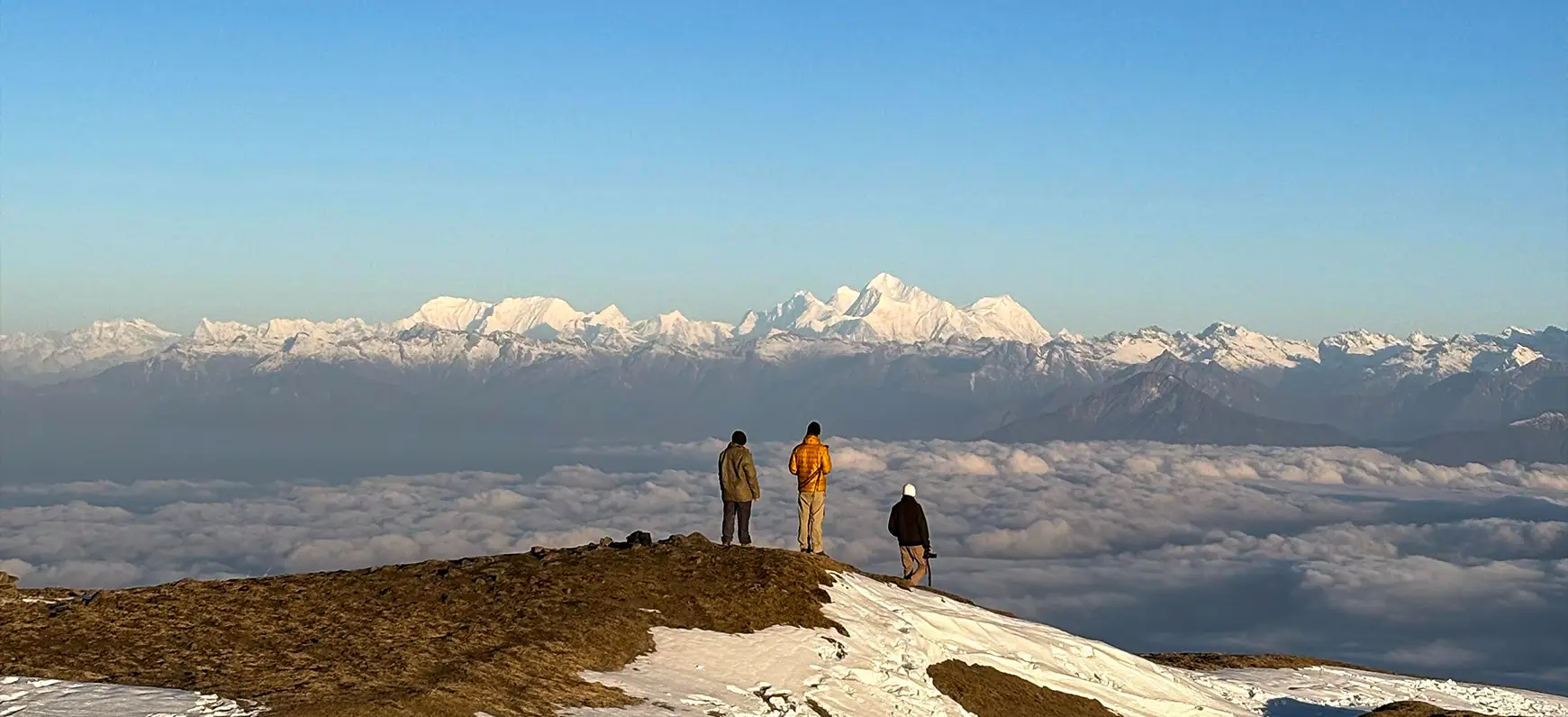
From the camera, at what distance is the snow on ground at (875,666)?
998 inches

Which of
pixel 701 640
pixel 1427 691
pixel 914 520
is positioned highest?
pixel 914 520

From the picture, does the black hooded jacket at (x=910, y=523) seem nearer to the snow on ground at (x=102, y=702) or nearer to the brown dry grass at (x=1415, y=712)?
the brown dry grass at (x=1415, y=712)

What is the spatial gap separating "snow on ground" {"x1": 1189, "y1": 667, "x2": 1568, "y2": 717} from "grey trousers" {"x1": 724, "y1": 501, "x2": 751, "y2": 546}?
14.4m

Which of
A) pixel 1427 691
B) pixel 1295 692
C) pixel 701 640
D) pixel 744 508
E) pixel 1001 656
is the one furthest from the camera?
pixel 1427 691

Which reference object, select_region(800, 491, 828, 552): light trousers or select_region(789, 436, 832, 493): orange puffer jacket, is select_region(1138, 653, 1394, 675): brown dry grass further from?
select_region(789, 436, 832, 493): orange puffer jacket

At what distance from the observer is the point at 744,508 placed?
3444cm

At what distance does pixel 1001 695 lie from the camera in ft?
96.9

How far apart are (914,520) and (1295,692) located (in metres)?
13.6

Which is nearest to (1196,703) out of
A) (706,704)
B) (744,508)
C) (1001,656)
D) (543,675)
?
(1001,656)

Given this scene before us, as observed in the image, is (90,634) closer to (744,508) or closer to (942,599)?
(744,508)

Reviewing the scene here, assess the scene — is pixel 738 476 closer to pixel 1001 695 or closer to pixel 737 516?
pixel 737 516

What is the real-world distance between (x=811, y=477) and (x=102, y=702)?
56.7 ft

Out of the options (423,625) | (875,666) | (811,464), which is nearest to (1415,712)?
(875,666)

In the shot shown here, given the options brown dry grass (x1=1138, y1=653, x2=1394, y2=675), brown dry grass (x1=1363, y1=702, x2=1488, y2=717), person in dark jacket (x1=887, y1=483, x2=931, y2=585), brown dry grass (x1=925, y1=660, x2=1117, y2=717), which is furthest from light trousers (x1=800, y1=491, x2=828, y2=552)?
brown dry grass (x1=1138, y1=653, x2=1394, y2=675)
